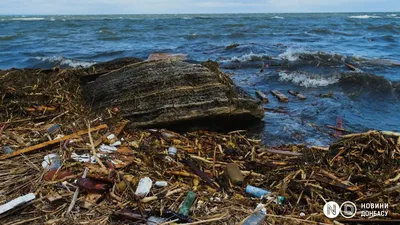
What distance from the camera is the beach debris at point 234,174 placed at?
11.3ft

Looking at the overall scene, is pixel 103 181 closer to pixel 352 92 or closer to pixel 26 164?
pixel 26 164

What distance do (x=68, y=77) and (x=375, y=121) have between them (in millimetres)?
6590

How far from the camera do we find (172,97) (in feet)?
17.0

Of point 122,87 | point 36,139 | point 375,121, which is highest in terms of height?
point 122,87

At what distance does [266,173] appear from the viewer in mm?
3773

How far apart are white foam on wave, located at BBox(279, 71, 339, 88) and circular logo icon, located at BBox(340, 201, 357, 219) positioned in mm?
6935

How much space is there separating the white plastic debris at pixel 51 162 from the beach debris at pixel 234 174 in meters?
1.94

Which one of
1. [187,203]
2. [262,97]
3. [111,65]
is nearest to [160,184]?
[187,203]

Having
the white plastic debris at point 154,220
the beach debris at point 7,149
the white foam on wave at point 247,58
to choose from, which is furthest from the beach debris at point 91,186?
the white foam on wave at point 247,58

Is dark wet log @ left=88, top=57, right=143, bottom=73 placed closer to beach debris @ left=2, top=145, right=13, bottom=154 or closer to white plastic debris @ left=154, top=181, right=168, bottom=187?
beach debris @ left=2, top=145, right=13, bottom=154

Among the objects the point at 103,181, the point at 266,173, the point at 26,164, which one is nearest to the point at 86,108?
the point at 26,164

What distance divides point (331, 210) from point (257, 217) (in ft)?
2.67

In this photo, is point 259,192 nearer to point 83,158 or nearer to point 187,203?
point 187,203

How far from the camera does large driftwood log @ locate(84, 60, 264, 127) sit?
5066 millimetres
